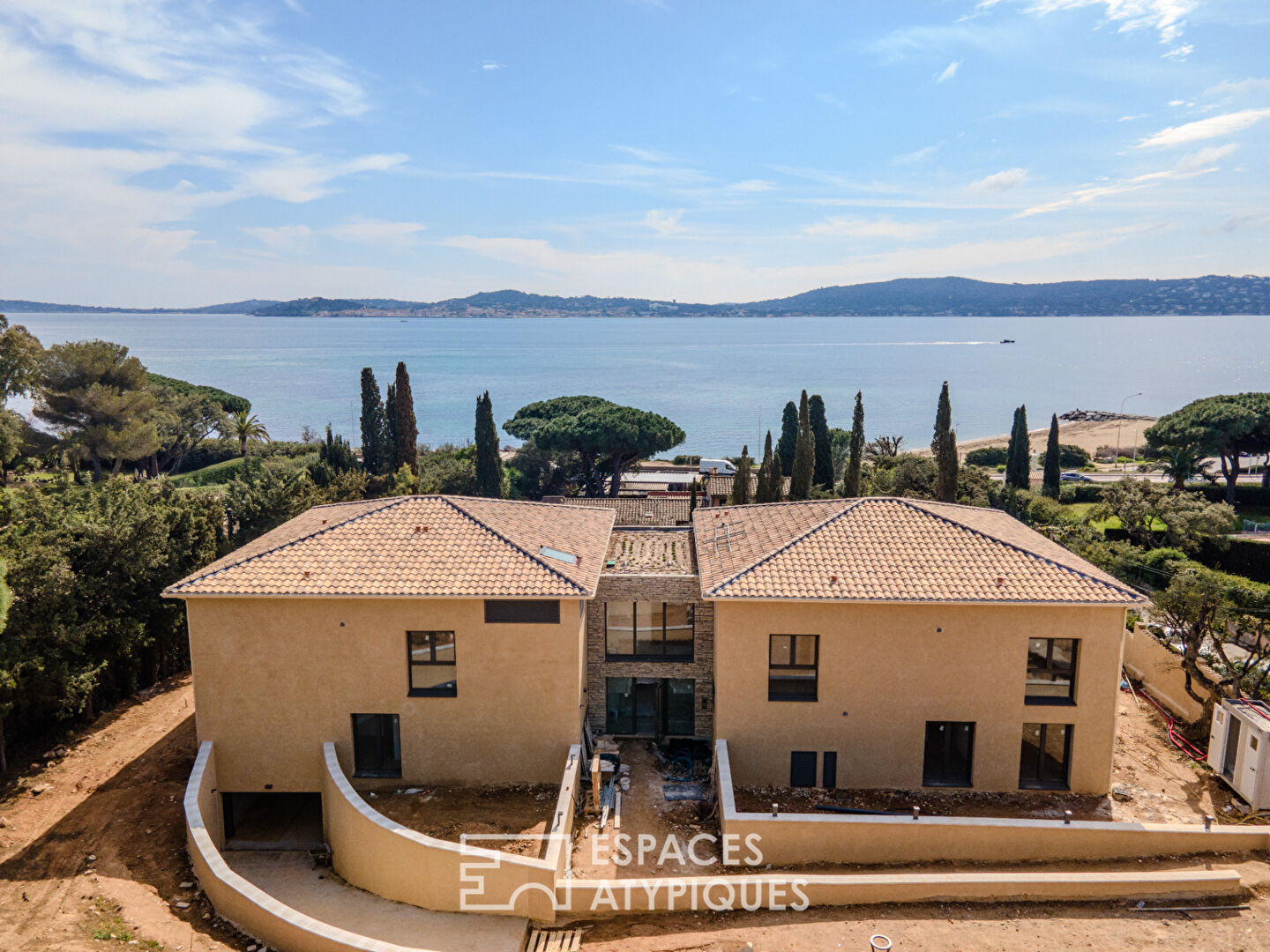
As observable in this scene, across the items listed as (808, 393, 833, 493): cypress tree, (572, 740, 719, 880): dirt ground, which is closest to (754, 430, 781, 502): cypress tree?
(808, 393, 833, 493): cypress tree

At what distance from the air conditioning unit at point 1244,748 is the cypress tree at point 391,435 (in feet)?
150

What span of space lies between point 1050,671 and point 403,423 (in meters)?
43.7

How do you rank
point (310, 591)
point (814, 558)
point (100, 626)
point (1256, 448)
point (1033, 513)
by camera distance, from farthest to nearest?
point (1256, 448), point (1033, 513), point (100, 626), point (814, 558), point (310, 591)

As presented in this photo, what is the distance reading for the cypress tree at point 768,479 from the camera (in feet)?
143

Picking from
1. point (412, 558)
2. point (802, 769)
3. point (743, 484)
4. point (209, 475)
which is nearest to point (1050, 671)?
Result: point (802, 769)

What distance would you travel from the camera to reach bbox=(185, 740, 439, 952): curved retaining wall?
12.7 m

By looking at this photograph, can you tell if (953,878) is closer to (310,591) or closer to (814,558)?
(814,558)

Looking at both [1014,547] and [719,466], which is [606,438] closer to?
[719,466]

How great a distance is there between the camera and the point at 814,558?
58.9 ft

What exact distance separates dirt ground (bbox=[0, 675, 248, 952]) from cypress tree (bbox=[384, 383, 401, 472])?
1230 inches

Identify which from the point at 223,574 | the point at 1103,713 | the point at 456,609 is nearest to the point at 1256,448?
the point at 1103,713

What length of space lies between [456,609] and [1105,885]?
1275cm

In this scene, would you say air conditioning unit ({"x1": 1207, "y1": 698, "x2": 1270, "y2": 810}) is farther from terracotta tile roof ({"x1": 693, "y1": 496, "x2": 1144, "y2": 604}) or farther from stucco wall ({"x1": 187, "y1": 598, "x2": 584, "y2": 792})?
stucco wall ({"x1": 187, "y1": 598, "x2": 584, "y2": 792})

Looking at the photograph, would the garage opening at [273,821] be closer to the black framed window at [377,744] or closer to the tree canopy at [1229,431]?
the black framed window at [377,744]
